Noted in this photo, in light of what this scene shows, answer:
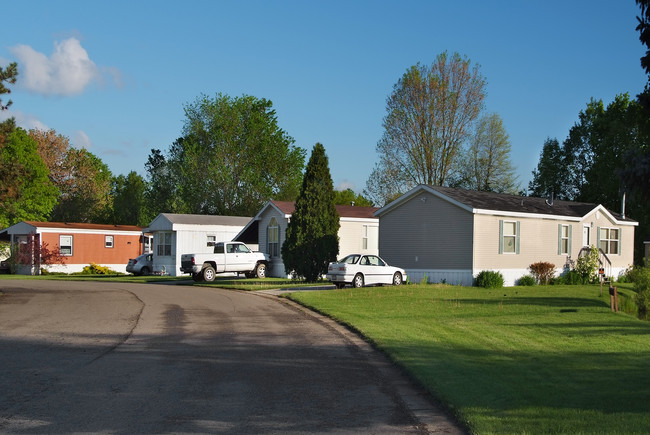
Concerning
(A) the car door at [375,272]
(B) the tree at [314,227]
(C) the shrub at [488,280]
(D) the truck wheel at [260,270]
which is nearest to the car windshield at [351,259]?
(A) the car door at [375,272]

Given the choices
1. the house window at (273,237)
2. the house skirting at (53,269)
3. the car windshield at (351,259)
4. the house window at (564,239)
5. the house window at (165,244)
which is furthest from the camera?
the house skirting at (53,269)

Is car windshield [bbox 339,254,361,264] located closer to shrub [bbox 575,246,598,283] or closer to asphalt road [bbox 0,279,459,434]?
asphalt road [bbox 0,279,459,434]

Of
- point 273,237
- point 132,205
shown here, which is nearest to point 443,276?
point 273,237

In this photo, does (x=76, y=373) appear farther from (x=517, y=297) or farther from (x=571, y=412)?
(x=517, y=297)

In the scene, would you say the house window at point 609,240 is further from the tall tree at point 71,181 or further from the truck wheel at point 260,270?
the tall tree at point 71,181

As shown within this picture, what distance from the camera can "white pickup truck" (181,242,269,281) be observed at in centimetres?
3353

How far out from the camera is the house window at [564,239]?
32.0m

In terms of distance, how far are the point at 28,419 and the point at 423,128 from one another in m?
40.3

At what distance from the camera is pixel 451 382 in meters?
8.75

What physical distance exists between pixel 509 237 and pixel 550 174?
3010cm

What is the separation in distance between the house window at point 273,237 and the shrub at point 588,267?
15674mm

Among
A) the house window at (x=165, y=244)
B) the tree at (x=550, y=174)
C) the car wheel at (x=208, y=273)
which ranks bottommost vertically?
the car wheel at (x=208, y=273)

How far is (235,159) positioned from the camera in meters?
60.7

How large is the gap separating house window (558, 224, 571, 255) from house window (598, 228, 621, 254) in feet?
9.37
